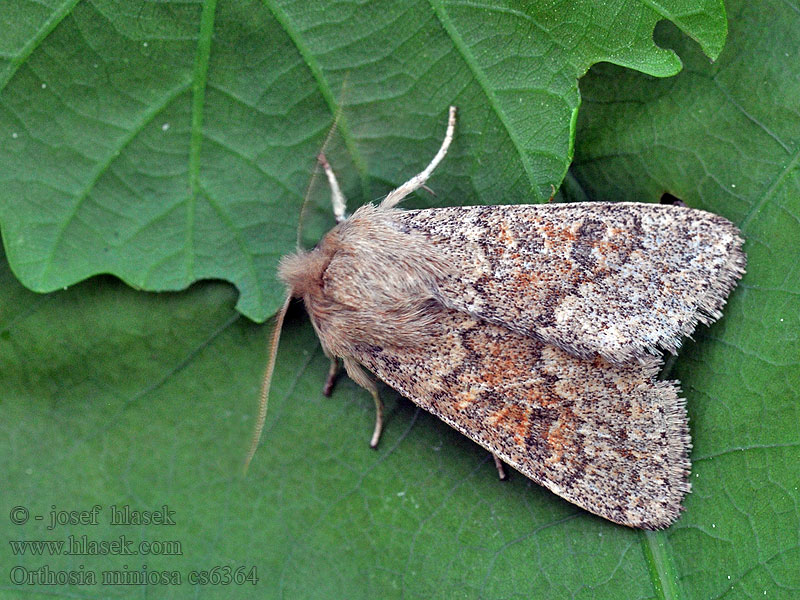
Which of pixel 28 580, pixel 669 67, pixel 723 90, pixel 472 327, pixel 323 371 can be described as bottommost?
pixel 28 580

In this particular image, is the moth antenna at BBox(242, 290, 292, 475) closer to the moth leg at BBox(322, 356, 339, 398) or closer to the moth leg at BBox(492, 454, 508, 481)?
the moth leg at BBox(322, 356, 339, 398)

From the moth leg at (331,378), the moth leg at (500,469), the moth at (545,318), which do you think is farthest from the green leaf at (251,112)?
the moth leg at (500,469)

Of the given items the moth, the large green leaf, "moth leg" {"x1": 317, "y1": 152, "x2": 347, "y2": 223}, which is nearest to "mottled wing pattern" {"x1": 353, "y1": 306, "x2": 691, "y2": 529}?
the moth

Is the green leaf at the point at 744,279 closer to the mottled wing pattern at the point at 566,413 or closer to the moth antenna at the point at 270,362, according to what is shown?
the mottled wing pattern at the point at 566,413

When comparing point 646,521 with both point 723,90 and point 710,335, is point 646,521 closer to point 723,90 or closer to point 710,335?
point 710,335

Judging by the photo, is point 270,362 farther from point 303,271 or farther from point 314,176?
point 314,176

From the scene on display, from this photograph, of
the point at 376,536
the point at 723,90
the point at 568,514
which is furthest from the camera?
the point at 376,536

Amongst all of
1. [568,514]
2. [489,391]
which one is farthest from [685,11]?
[568,514]
